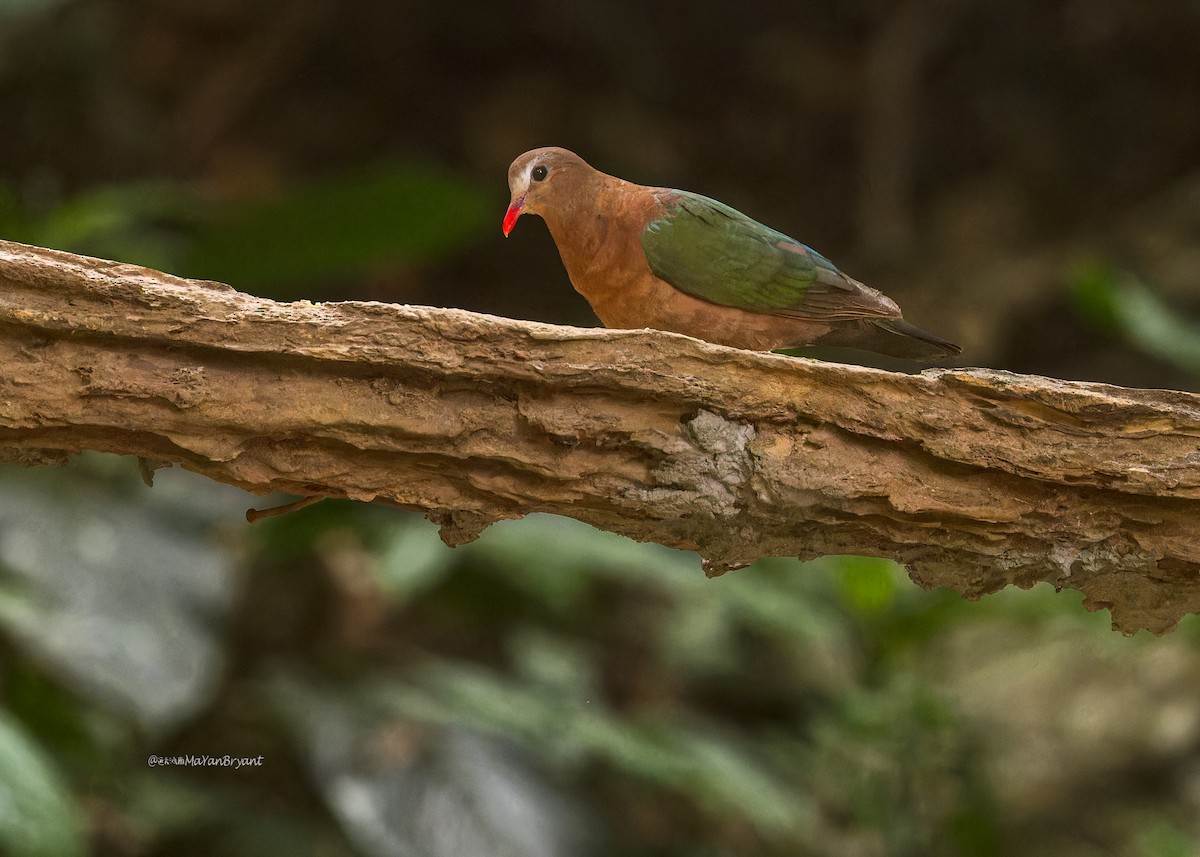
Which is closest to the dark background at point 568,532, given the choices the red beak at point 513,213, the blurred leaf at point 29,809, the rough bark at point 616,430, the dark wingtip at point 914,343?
the blurred leaf at point 29,809

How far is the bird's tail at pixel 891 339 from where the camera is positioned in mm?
2094

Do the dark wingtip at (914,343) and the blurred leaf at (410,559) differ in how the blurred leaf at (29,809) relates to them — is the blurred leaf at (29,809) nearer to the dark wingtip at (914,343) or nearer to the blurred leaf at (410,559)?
the blurred leaf at (410,559)

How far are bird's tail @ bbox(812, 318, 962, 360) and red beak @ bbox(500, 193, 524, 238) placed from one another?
0.57 m

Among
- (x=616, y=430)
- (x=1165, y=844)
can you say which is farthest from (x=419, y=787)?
(x=1165, y=844)

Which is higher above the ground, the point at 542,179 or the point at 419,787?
the point at 542,179

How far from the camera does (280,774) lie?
4.34 m

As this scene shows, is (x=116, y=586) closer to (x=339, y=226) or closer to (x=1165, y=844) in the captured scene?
(x=339, y=226)

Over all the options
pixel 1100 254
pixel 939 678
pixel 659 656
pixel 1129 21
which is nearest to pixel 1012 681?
pixel 939 678

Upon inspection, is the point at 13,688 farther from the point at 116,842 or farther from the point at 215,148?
the point at 215,148

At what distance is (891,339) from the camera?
6.98ft

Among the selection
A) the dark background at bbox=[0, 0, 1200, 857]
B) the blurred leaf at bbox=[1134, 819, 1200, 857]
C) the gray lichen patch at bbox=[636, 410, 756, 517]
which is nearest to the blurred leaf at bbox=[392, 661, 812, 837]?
the dark background at bbox=[0, 0, 1200, 857]

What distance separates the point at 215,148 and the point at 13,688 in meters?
4.05

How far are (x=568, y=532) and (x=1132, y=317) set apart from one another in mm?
1854

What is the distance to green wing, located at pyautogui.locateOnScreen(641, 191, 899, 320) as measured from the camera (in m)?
2.02
